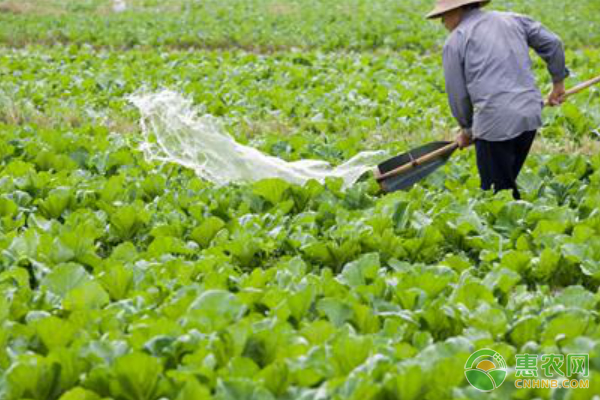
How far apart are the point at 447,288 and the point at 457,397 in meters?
1.15

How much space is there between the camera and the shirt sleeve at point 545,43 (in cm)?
521

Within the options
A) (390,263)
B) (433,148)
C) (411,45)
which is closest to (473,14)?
(433,148)

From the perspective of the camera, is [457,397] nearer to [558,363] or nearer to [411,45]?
[558,363]

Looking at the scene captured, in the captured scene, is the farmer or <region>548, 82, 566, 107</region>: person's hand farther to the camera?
<region>548, 82, 566, 107</region>: person's hand

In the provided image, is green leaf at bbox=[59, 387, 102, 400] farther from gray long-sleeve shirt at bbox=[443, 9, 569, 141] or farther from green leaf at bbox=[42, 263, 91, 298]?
gray long-sleeve shirt at bbox=[443, 9, 569, 141]

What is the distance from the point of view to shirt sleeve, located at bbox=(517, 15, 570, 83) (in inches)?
205

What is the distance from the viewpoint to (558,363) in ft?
9.02

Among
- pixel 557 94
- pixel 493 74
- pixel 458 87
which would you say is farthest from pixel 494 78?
pixel 557 94

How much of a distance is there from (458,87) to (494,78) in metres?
0.23

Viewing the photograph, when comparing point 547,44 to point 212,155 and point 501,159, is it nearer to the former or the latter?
point 501,159

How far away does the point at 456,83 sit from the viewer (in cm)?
515

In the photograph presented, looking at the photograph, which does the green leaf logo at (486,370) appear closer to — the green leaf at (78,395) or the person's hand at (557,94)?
the green leaf at (78,395)

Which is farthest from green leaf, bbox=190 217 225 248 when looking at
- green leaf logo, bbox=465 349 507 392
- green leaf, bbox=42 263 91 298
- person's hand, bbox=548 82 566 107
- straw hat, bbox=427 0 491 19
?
person's hand, bbox=548 82 566 107

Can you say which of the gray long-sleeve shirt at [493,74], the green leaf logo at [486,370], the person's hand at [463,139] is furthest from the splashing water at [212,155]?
the green leaf logo at [486,370]
